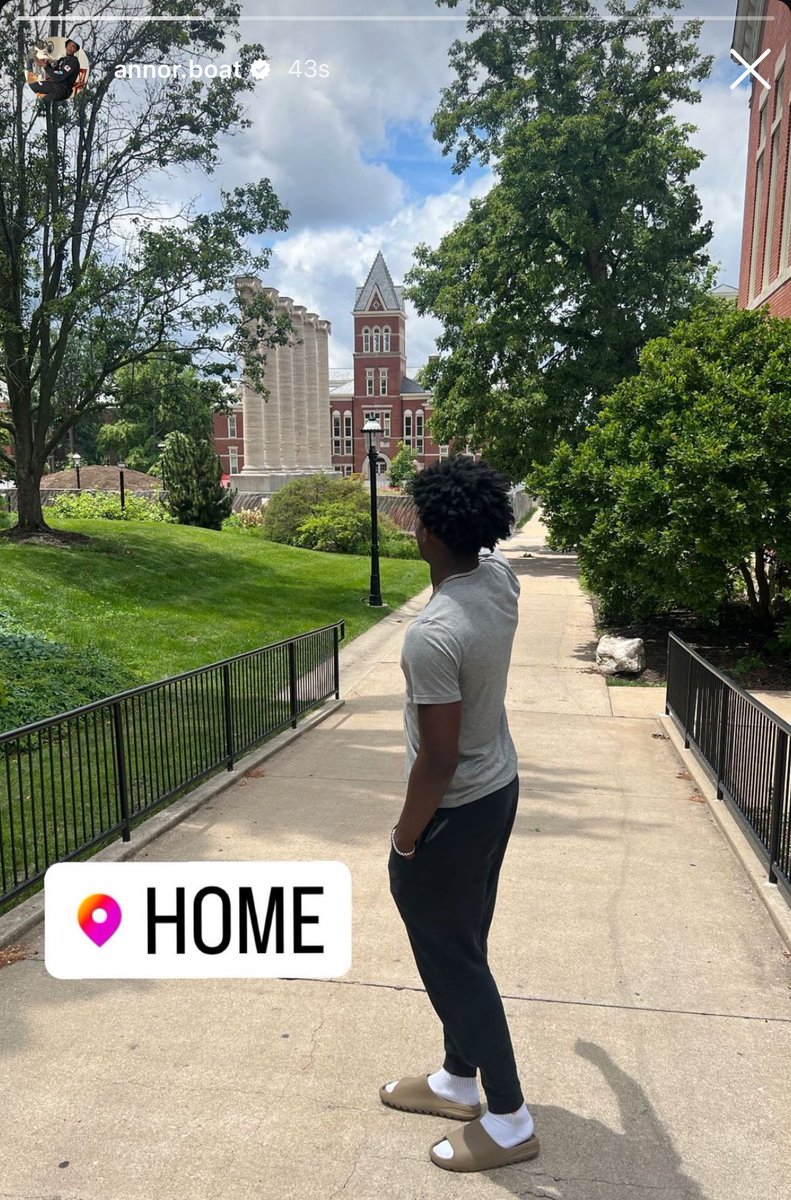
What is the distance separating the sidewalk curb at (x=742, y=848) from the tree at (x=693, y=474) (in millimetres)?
3859

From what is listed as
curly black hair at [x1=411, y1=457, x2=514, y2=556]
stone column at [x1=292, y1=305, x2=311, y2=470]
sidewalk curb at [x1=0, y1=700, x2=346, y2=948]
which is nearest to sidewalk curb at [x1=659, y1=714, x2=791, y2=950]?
curly black hair at [x1=411, y1=457, x2=514, y2=556]

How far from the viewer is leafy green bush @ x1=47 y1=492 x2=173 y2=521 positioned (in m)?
29.4

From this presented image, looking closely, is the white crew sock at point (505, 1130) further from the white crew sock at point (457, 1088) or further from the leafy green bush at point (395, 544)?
the leafy green bush at point (395, 544)

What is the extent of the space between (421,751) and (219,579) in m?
17.9

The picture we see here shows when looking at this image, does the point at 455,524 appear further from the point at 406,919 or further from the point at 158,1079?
the point at 158,1079

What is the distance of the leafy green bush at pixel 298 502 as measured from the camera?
1186 inches

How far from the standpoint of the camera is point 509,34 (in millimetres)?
28391

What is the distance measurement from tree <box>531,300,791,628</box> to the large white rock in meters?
0.82

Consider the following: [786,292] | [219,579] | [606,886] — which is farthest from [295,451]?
[606,886]

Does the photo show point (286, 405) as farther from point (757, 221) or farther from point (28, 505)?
point (757, 221)

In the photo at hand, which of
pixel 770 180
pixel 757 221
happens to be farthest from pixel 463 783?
pixel 757 221

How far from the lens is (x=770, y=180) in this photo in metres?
17.2

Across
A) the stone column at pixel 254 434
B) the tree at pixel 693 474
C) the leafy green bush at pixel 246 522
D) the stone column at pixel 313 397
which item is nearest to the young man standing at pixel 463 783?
the tree at pixel 693 474

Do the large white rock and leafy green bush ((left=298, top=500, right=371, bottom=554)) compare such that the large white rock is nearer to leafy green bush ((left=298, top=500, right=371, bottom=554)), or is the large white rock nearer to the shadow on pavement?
the shadow on pavement
